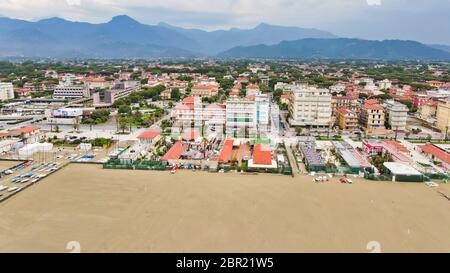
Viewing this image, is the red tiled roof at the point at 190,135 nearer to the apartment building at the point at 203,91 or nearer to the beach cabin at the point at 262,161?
the beach cabin at the point at 262,161

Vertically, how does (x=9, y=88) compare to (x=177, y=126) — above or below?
above

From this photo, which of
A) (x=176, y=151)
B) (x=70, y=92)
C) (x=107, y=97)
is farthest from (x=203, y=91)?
(x=176, y=151)

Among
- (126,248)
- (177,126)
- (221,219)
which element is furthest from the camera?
(177,126)

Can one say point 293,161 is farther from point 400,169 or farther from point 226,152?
point 400,169

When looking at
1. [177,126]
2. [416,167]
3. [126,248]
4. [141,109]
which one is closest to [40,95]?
[141,109]

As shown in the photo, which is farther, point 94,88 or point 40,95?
point 94,88

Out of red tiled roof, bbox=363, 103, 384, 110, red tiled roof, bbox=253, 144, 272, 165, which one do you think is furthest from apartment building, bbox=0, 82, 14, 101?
red tiled roof, bbox=363, 103, 384, 110
